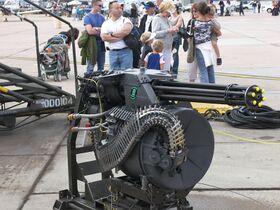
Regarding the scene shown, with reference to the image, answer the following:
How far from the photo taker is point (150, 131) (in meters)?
3.57

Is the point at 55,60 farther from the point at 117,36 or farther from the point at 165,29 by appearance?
the point at 117,36

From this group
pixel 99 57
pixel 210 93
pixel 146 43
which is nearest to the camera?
pixel 210 93

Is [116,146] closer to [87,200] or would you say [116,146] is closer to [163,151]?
[163,151]

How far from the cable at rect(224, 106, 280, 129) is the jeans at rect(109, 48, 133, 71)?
6.78ft

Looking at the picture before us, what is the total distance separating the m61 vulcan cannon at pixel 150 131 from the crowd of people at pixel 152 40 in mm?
3949

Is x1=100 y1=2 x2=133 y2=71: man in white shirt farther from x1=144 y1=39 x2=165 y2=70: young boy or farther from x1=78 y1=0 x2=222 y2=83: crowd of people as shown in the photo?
x1=144 y1=39 x2=165 y2=70: young boy

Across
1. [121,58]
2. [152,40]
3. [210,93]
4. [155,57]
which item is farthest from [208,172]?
[152,40]

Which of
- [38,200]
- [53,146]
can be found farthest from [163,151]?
[53,146]

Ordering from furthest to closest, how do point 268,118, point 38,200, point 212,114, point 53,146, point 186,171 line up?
point 212,114 < point 268,118 < point 53,146 < point 38,200 < point 186,171

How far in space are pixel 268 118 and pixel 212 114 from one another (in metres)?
1.00

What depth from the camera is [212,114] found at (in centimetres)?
797

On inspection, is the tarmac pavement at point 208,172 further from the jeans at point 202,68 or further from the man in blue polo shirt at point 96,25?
the man in blue polo shirt at point 96,25

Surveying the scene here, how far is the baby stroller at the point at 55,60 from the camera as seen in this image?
12.1 metres

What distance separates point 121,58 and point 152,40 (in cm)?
66
